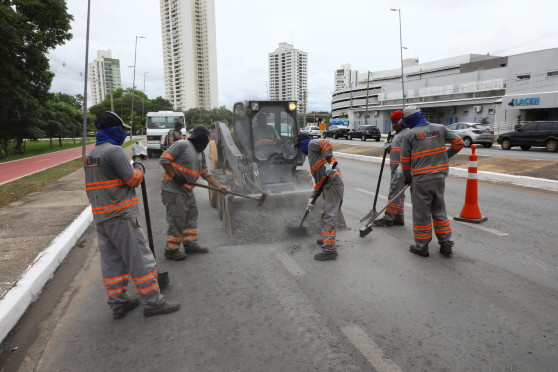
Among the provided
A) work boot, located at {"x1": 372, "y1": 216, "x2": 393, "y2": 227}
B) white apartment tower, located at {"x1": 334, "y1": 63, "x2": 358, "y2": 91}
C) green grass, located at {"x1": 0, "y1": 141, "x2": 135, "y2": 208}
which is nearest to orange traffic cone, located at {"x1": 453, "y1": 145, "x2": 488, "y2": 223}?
work boot, located at {"x1": 372, "y1": 216, "x2": 393, "y2": 227}

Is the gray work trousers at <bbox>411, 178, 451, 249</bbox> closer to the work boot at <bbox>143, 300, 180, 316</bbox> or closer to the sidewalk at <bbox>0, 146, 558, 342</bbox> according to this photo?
the work boot at <bbox>143, 300, 180, 316</bbox>

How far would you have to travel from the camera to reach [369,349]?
2559mm

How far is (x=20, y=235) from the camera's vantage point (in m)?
5.17

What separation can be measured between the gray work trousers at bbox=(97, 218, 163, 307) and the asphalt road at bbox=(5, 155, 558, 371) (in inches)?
10.0

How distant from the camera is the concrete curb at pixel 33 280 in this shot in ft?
9.73

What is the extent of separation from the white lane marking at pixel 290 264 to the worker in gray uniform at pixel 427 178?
1556mm

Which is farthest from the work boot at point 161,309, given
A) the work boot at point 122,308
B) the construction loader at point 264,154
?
the construction loader at point 264,154

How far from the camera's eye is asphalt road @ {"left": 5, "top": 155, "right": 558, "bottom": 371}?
249 cm

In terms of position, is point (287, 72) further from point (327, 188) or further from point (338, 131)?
point (327, 188)

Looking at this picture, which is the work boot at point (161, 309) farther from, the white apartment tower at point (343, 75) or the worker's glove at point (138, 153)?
the white apartment tower at point (343, 75)

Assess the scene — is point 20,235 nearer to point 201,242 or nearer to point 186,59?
point 201,242

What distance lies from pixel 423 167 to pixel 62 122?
96.4 feet

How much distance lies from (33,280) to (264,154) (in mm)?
4278

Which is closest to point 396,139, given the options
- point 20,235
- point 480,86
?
point 20,235
